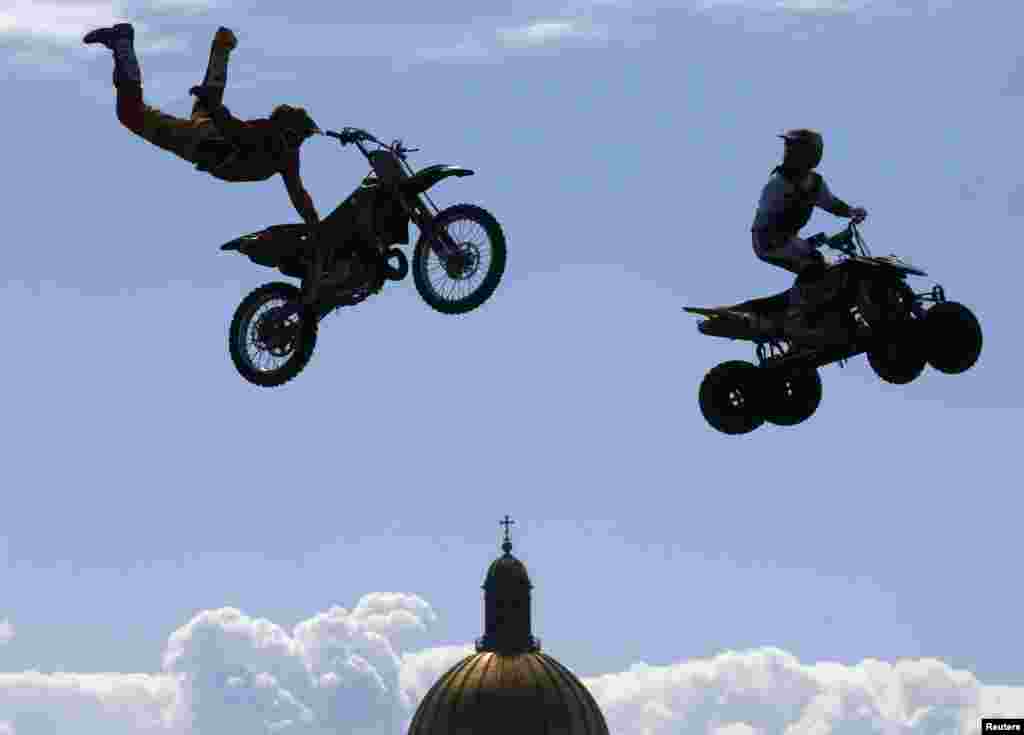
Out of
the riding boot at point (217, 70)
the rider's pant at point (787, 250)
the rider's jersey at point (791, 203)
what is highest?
the riding boot at point (217, 70)

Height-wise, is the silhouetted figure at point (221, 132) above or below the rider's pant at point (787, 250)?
above

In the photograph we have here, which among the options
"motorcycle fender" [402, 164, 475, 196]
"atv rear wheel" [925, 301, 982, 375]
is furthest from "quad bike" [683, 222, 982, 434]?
"motorcycle fender" [402, 164, 475, 196]

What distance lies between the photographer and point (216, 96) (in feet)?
216

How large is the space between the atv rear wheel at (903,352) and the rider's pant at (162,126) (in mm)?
12259

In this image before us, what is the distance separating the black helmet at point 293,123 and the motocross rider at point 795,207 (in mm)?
7969

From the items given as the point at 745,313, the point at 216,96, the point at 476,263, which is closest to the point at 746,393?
the point at 745,313

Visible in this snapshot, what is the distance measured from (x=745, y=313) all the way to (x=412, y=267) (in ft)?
20.3

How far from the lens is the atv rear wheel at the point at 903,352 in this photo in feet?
214

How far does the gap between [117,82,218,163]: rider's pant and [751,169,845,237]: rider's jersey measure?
969 centimetres

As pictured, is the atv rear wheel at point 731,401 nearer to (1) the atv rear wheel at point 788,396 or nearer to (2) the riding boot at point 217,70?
(1) the atv rear wheel at point 788,396

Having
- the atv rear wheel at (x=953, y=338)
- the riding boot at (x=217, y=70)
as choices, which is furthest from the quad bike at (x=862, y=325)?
the riding boot at (x=217, y=70)

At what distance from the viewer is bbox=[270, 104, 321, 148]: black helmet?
65.3 m

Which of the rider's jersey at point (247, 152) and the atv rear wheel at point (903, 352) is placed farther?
the atv rear wheel at point (903, 352)

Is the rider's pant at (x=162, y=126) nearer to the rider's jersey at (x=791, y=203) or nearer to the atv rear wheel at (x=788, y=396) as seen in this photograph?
the rider's jersey at (x=791, y=203)
